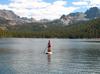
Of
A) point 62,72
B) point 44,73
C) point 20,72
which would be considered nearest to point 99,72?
point 62,72

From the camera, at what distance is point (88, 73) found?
4931 cm

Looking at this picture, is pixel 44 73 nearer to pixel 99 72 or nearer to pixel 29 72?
pixel 29 72

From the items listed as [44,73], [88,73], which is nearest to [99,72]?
[88,73]

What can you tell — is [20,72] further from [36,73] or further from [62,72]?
[62,72]

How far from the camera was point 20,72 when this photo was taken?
4934 cm

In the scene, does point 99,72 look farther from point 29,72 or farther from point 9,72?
point 9,72

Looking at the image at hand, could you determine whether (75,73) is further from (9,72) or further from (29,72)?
(9,72)

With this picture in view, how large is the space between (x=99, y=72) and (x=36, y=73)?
35.4 ft

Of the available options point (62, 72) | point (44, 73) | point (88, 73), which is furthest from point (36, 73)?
point (88, 73)

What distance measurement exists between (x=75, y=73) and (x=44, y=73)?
16.9 ft

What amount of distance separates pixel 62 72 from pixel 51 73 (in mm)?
2443

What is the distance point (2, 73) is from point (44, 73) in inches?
269

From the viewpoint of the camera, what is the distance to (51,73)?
48.5 metres

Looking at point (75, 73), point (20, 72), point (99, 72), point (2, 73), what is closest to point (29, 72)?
point (20, 72)
